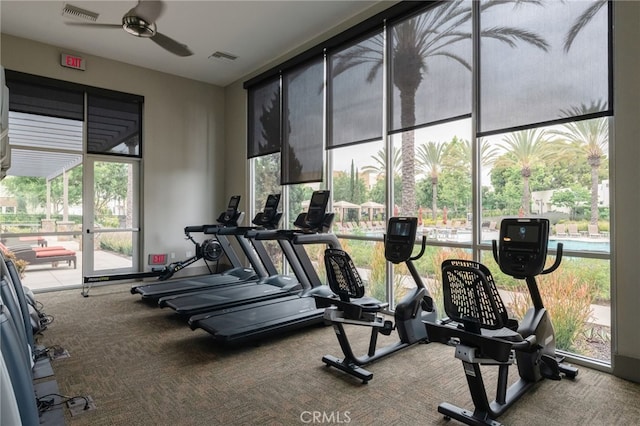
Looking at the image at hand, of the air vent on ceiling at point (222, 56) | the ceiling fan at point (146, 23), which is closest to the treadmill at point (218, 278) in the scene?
the ceiling fan at point (146, 23)

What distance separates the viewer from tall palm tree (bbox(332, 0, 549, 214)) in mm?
3898

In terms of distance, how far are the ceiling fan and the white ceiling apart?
0.12 metres

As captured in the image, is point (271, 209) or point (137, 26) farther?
point (271, 209)

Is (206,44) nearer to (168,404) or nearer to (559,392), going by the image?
(168,404)

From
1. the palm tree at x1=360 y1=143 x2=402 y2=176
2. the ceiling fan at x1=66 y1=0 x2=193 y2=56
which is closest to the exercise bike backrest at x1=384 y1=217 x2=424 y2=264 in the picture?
the palm tree at x1=360 y1=143 x2=402 y2=176

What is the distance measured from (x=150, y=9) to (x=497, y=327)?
5.30m

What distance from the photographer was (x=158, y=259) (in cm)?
698

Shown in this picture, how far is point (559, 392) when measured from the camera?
2689 mm

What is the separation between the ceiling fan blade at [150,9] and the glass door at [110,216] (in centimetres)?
282

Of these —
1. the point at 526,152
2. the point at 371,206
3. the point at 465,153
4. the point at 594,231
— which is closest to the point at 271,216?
the point at 371,206

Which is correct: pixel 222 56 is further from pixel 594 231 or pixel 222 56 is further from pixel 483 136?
pixel 594 231

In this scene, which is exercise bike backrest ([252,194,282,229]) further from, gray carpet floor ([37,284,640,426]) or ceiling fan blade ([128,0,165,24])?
ceiling fan blade ([128,0,165,24])

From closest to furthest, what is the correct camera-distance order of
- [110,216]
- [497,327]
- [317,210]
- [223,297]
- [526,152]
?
[497,327], [526,152], [317,210], [223,297], [110,216]

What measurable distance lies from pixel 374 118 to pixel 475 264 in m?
2.93
